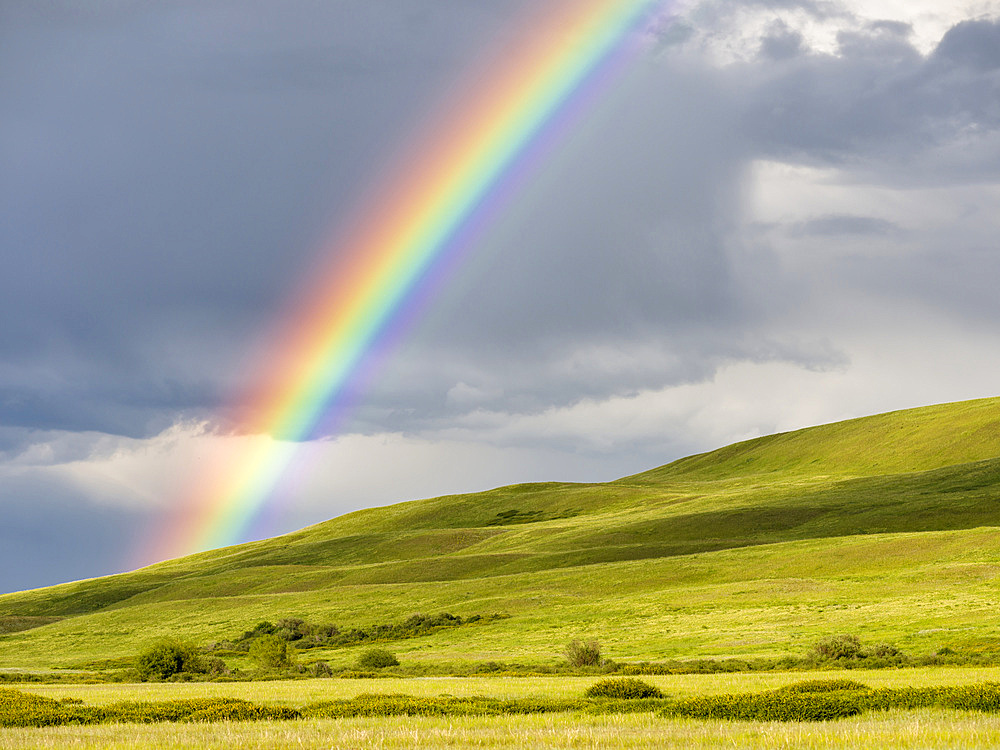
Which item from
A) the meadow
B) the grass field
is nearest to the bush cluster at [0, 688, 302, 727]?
the meadow

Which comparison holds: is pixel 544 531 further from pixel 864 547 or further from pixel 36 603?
pixel 36 603

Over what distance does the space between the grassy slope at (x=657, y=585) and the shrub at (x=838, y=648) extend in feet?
18.8

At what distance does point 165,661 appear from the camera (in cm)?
7444

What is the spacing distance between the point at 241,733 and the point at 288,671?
51.4 m

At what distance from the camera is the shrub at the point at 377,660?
73.6 metres

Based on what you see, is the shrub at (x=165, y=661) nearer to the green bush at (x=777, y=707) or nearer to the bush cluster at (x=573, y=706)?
the bush cluster at (x=573, y=706)

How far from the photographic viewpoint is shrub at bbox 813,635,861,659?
182ft

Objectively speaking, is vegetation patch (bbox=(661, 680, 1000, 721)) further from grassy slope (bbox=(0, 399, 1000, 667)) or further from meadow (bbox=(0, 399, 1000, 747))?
grassy slope (bbox=(0, 399, 1000, 667))

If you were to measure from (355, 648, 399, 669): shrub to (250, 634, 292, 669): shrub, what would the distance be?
25.7ft

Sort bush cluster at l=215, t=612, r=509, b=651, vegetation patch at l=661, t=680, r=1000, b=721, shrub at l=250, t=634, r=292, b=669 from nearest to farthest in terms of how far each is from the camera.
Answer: vegetation patch at l=661, t=680, r=1000, b=721
shrub at l=250, t=634, r=292, b=669
bush cluster at l=215, t=612, r=509, b=651

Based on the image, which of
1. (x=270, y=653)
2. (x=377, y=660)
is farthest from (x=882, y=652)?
(x=270, y=653)

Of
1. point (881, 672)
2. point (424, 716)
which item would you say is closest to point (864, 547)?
point (881, 672)

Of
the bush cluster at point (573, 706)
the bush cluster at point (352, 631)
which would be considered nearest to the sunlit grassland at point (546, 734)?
the bush cluster at point (573, 706)

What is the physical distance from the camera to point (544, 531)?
183000 millimetres
